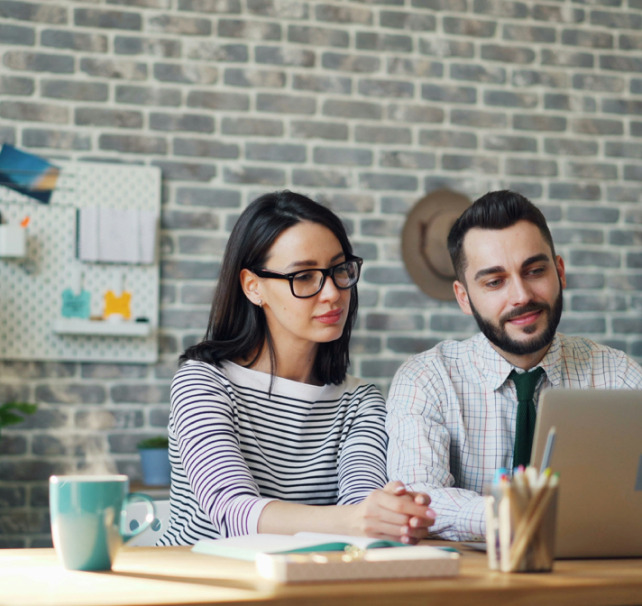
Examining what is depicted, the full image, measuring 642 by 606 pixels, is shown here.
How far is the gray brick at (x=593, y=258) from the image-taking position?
10.6ft

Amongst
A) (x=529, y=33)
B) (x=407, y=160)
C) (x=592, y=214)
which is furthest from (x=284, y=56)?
(x=592, y=214)

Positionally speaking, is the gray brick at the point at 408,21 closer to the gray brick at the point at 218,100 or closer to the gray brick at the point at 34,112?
the gray brick at the point at 218,100

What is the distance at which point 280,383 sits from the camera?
5.67 feet

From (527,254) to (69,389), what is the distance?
1829 mm

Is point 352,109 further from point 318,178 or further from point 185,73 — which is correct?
point 185,73

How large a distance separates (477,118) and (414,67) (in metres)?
0.34

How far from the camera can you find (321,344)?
1835 millimetres

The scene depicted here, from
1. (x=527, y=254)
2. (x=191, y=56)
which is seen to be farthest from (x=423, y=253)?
(x=527, y=254)

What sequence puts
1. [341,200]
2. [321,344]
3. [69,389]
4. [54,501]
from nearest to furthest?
[54,501]
[321,344]
[69,389]
[341,200]

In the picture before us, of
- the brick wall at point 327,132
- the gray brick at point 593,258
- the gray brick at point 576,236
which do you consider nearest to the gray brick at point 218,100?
the brick wall at point 327,132

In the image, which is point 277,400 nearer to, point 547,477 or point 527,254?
point 527,254

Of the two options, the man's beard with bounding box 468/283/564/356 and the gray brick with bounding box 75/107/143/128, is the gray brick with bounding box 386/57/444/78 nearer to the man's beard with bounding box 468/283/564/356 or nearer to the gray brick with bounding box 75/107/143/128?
the gray brick with bounding box 75/107/143/128

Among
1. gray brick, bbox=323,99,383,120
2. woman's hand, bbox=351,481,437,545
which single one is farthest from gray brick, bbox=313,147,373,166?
woman's hand, bbox=351,481,437,545

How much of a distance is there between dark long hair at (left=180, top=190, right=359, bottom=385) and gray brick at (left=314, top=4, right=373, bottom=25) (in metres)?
1.56
